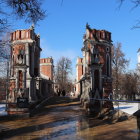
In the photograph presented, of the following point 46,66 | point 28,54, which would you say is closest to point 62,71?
point 46,66

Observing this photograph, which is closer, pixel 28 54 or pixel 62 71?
pixel 28 54

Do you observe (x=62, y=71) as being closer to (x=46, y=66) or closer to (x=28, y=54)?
(x=46, y=66)

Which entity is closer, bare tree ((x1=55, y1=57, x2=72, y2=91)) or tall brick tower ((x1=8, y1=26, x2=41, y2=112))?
tall brick tower ((x1=8, y1=26, x2=41, y2=112))

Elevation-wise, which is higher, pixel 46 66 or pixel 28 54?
pixel 46 66

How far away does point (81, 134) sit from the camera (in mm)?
13047

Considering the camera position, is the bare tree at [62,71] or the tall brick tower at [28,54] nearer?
the tall brick tower at [28,54]

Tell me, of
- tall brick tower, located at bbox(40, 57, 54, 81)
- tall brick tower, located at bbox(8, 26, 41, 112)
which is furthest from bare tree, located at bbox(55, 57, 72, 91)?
tall brick tower, located at bbox(8, 26, 41, 112)

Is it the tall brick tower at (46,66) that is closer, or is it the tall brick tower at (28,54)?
the tall brick tower at (28,54)

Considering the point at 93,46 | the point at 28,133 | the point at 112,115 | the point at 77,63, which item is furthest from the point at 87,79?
the point at 77,63

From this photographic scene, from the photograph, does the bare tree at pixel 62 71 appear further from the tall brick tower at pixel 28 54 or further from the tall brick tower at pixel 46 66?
the tall brick tower at pixel 28 54

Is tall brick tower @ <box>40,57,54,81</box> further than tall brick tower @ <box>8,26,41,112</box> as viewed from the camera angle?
Yes

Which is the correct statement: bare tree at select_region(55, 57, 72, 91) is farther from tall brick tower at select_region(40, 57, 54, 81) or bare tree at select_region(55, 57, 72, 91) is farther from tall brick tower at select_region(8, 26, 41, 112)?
tall brick tower at select_region(8, 26, 41, 112)

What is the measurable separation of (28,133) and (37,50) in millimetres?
28133

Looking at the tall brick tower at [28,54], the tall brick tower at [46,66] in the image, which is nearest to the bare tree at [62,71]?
the tall brick tower at [46,66]
